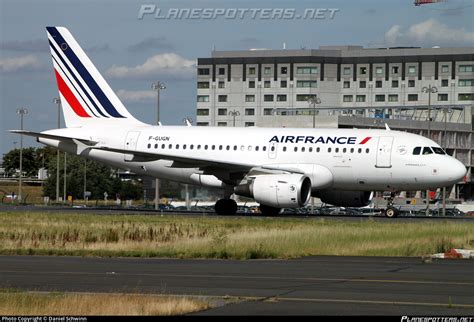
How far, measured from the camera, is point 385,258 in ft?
95.6

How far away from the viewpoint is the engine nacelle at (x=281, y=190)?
162 feet

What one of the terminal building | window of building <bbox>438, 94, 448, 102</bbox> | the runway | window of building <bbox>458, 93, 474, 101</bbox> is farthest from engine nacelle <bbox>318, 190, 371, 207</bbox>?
window of building <bbox>438, 94, 448, 102</bbox>

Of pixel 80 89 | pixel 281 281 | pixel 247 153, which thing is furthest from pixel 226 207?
pixel 281 281

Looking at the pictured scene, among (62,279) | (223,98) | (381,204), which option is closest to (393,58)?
(223,98)

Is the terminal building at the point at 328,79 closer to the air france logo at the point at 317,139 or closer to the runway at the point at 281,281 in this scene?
the air france logo at the point at 317,139

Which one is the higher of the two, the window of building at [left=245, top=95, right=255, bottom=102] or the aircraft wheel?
the window of building at [left=245, top=95, right=255, bottom=102]

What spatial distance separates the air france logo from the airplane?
0.16ft

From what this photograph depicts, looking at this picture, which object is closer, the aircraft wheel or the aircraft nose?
the aircraft nose

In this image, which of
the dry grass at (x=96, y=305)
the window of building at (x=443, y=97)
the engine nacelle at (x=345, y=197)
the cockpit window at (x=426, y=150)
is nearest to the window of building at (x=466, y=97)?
the window of building at (x=443, y=97)

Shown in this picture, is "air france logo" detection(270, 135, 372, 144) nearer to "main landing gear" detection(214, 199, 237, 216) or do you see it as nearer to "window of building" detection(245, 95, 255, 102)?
"main landing gear" detection(214, 199, 237, 216)

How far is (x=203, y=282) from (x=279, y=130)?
1305 inches

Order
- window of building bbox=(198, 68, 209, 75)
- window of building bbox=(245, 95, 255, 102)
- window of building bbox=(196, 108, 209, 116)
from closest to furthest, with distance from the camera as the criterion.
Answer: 1. window of building bbox=(245, 95, 255, 102)
2. window of building bbox=(198, 68, 209, 75)
3. window of building bbox=(196, 108, 209, 116)

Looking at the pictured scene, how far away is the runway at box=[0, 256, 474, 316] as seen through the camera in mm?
18000

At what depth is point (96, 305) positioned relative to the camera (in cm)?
1755
